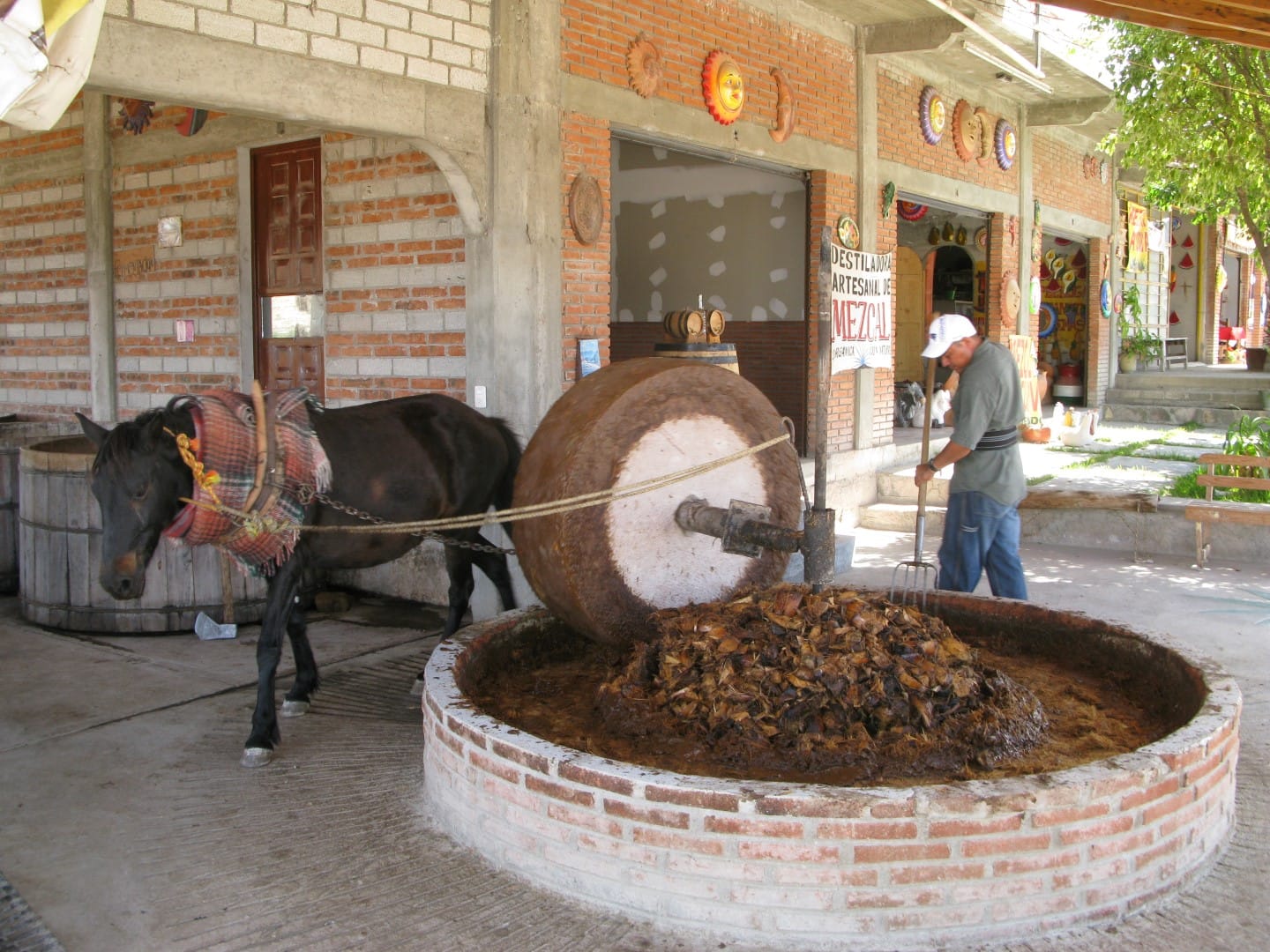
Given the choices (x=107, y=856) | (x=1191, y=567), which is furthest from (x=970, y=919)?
(x=1191, y=567)

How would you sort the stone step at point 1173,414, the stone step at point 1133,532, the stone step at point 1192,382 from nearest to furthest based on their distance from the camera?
the stone step at point 1133,532
the stone step at point 1173,414
the stone step at point 1192,382

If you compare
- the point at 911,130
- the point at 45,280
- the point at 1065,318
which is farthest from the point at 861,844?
the point at 1065,318

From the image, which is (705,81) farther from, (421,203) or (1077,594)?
(1077,594)

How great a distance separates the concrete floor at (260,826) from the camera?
11.1 feet

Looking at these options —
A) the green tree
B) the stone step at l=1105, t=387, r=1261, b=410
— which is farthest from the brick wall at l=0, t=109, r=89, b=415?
the stone step at l=1105, t=387, r=1261, b=410

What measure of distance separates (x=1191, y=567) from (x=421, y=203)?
6415 mm

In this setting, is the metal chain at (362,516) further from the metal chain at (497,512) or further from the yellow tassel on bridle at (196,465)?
the yellow tassel on bridle at (196,465)

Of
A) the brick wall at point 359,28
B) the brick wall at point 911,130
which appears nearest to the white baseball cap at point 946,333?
the brick wall at point 359,28

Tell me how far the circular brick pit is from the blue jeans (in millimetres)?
2443

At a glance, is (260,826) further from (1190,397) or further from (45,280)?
(1190,397)

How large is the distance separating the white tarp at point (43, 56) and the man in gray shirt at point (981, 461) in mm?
4057

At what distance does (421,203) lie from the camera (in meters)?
7.63

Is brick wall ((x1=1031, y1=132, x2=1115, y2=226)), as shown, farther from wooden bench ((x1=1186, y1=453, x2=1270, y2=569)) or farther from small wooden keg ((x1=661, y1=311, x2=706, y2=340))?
small wooden keg ((x1=661, y1=311, x2=706, y2=340))

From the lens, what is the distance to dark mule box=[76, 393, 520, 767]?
4633 millimetres
